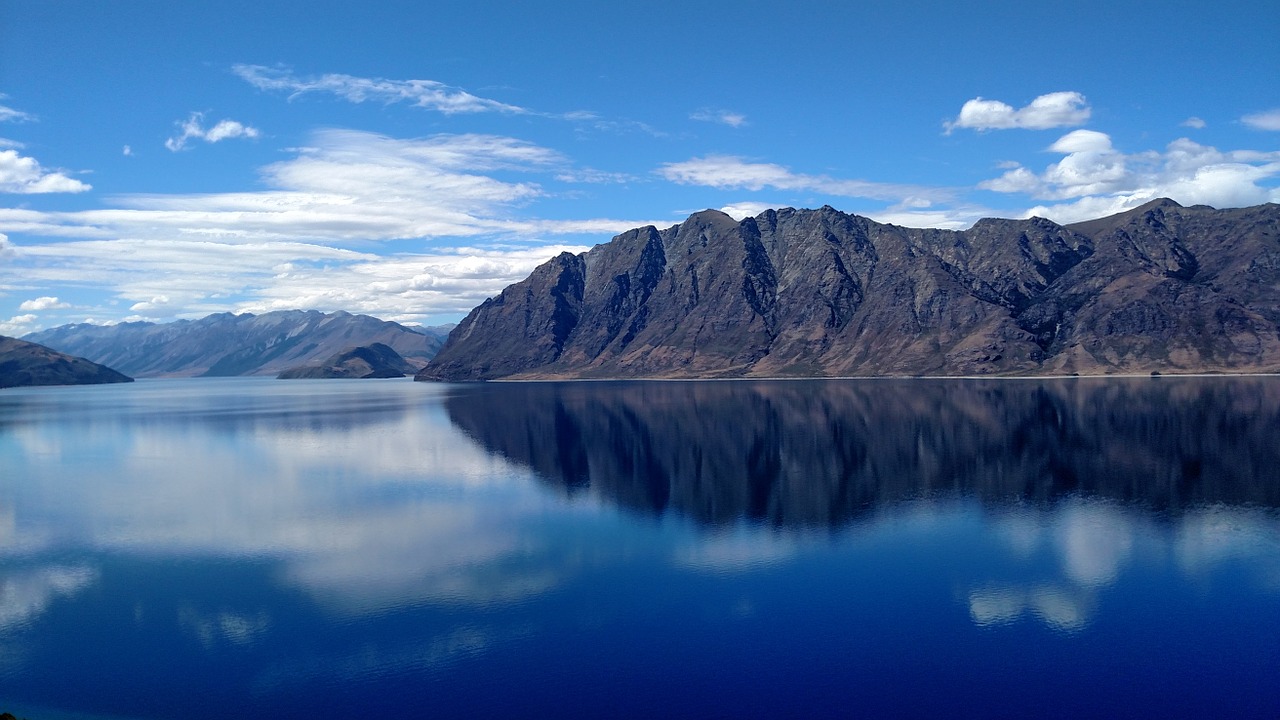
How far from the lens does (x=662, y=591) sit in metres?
70.5

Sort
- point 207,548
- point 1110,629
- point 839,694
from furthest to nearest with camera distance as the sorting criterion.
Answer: point 207,548
point 1110,629
point 839,694

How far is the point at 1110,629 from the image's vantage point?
5922 centimetres

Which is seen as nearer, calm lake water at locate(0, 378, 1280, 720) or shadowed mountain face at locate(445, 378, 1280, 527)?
calm lake water at locate(0, 378, 1280, 720)

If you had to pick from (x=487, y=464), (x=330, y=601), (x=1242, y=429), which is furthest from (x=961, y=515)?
(x=1242, y=429)

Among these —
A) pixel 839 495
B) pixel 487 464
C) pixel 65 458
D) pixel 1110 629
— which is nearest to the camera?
pixel 1110 629

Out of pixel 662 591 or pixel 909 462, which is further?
pixel 909 462

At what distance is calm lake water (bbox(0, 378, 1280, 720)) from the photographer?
50.5 metres

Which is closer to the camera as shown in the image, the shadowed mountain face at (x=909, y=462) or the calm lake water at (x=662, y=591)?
the calm lake water at (x=662, y=591)

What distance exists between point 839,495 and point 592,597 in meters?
55.2

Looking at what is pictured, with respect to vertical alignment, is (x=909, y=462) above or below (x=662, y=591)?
below

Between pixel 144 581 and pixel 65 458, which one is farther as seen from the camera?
pixel 65 458

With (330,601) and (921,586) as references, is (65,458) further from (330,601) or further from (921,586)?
(921,586)

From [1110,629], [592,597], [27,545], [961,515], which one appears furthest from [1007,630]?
[27,545]

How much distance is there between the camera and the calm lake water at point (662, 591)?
166ft
